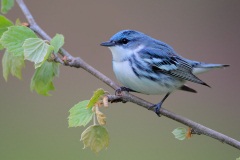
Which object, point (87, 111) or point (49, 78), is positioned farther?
point (49, 78)

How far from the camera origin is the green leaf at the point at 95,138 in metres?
1.52

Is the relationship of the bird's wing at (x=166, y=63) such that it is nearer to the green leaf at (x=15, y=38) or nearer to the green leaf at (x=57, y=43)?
the green leaf at (x=57, y=43)

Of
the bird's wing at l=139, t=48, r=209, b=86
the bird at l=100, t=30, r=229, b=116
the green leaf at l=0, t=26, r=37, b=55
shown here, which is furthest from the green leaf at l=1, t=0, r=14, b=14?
the bird's wing at l=139, t=48, r=209, b=86

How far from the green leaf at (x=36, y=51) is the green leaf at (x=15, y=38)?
60mm

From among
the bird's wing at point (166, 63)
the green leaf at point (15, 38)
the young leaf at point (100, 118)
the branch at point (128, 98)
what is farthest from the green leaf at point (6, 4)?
the bird's wing at point (166, 63)

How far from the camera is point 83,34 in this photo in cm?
734

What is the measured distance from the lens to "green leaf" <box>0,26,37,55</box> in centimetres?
159

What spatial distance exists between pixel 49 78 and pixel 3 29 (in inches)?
9.6

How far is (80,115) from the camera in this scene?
1.54 m

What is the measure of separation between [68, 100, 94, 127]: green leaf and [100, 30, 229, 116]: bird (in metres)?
0.71

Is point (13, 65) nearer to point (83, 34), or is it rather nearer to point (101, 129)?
point (101, 129)

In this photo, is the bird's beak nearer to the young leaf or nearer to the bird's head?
the bird's head

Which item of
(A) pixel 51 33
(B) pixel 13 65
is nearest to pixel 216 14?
(A) pixel 51 33

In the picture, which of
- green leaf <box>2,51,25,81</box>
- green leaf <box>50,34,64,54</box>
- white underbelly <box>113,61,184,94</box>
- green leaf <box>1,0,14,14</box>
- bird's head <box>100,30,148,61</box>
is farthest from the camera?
bird's head <box>100,30,148,61</box>
